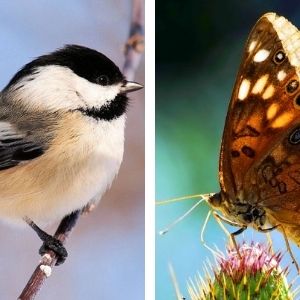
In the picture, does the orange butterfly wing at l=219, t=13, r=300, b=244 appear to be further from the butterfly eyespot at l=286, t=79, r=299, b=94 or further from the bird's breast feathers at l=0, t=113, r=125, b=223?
the bird's breast feathers at l=0, t=113, r=125, b=223

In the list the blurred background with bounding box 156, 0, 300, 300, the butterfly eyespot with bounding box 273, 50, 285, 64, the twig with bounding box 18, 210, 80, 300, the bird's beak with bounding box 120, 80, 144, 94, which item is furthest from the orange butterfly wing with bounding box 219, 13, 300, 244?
the twig with bounding box 18, 210, 80, 300

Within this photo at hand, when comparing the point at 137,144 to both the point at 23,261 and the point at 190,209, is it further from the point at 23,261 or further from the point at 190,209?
the point at 23,261

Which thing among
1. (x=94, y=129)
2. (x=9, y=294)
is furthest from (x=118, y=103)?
(x=9, y=294)

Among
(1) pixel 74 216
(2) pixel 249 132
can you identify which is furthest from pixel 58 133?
(2) pixel 249 132

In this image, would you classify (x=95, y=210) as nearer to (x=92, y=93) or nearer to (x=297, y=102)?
(x=92, y=93)

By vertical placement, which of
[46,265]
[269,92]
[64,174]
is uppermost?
[269,92]
